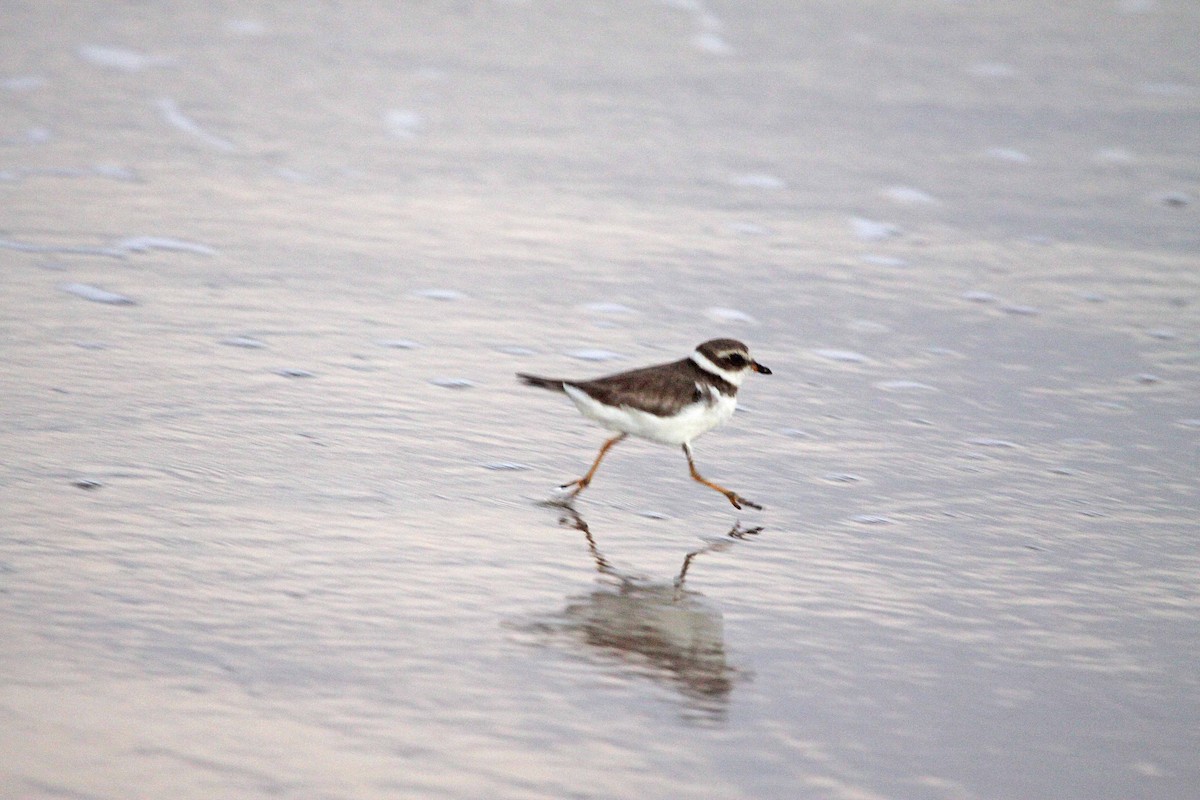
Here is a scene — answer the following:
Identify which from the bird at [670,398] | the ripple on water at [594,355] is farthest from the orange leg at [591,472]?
the ripple on water at [594,355]

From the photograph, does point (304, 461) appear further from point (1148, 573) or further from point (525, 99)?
point (525, 99)

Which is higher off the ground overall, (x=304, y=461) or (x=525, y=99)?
(x=525, y=99)

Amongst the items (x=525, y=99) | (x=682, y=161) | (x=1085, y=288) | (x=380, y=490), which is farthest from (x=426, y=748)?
(x=525, y=99)

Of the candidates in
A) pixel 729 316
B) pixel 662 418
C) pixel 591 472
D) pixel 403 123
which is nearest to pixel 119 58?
pixel 403 123

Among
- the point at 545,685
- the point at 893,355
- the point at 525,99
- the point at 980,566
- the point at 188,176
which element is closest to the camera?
the point at 545,685

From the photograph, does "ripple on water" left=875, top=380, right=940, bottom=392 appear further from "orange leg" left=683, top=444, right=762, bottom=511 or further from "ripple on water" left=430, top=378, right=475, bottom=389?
"ripple on water" left=430, top=378, right=475, bottom=389

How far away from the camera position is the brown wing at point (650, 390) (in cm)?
557

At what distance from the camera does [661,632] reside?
4520mm

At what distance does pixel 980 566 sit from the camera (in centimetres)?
516

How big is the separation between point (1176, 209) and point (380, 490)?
6036 millimetres

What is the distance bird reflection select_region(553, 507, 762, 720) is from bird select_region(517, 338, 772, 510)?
0.67 meters

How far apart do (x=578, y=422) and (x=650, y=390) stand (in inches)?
36.9

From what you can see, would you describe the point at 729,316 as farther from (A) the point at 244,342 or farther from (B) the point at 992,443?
(A) the point at 244,342

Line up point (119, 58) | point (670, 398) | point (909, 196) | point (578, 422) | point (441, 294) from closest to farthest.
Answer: point (670, 398) → point (578, 422) → point (441, 294) → point (909, 196) → point (119, 58)
